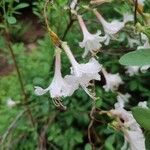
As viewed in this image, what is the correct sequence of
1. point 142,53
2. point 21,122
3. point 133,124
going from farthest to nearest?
point 21,122 < point 133,124 < point 142,53

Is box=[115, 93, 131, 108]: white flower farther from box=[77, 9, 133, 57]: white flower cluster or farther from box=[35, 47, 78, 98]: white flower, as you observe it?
box=[35, 47, 78, 98]: white flower

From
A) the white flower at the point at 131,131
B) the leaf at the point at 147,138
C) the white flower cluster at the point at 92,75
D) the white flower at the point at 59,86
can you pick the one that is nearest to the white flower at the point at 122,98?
the white flower cluster at the point at 92,75

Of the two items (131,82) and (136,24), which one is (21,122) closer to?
(131,82)

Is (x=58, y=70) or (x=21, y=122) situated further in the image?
(x=21, y=122)

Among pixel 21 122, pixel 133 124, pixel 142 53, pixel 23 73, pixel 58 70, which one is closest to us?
pixel 142 53

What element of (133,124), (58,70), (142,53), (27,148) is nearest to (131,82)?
(27,148)

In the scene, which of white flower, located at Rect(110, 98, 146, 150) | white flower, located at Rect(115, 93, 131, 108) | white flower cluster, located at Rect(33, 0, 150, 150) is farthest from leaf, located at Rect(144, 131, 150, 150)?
white flower, located at Rect(115, 93, 131, 108)
